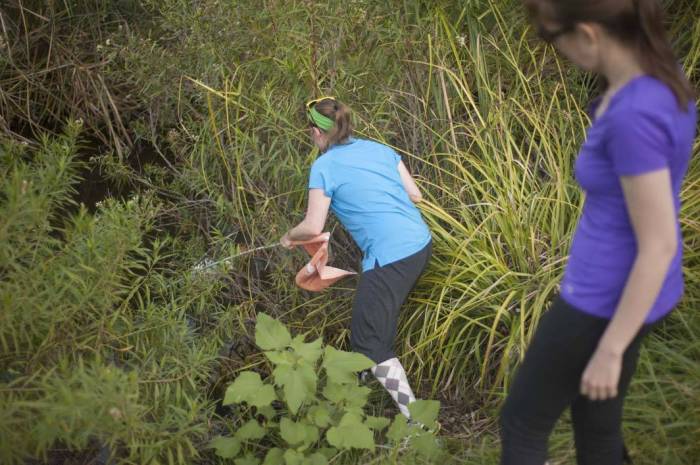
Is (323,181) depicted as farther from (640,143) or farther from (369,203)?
(640,143)

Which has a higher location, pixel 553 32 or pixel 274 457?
pixel 553 32

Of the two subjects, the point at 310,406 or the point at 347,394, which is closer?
the point at 347,394

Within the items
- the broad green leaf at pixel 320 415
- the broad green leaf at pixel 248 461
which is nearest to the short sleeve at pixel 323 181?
the broad green leaf at pixel 320 415

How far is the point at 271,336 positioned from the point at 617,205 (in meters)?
1.55

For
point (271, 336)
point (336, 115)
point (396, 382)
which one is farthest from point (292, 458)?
point (336, 115)

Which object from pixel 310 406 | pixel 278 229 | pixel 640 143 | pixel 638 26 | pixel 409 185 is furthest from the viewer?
pixel 278 229

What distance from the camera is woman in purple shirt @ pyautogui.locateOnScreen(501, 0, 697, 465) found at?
5.09 feet

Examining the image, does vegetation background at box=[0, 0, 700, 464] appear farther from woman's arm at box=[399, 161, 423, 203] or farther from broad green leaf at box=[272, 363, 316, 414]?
broad green leaf at box=[272, 363, 316, 414]

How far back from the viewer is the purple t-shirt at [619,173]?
1541 mm

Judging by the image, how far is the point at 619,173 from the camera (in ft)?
5.14

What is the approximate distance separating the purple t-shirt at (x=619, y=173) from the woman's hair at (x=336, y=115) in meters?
1.68

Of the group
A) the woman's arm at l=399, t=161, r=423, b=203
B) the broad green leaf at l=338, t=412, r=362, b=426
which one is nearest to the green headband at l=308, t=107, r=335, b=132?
the woman's arm at l=399, t=161, r=423, b=203

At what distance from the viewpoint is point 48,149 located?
9.82ft

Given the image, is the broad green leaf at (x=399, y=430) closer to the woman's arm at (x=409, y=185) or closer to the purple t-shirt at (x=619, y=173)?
the woman's arm at (x=409, y=185)
